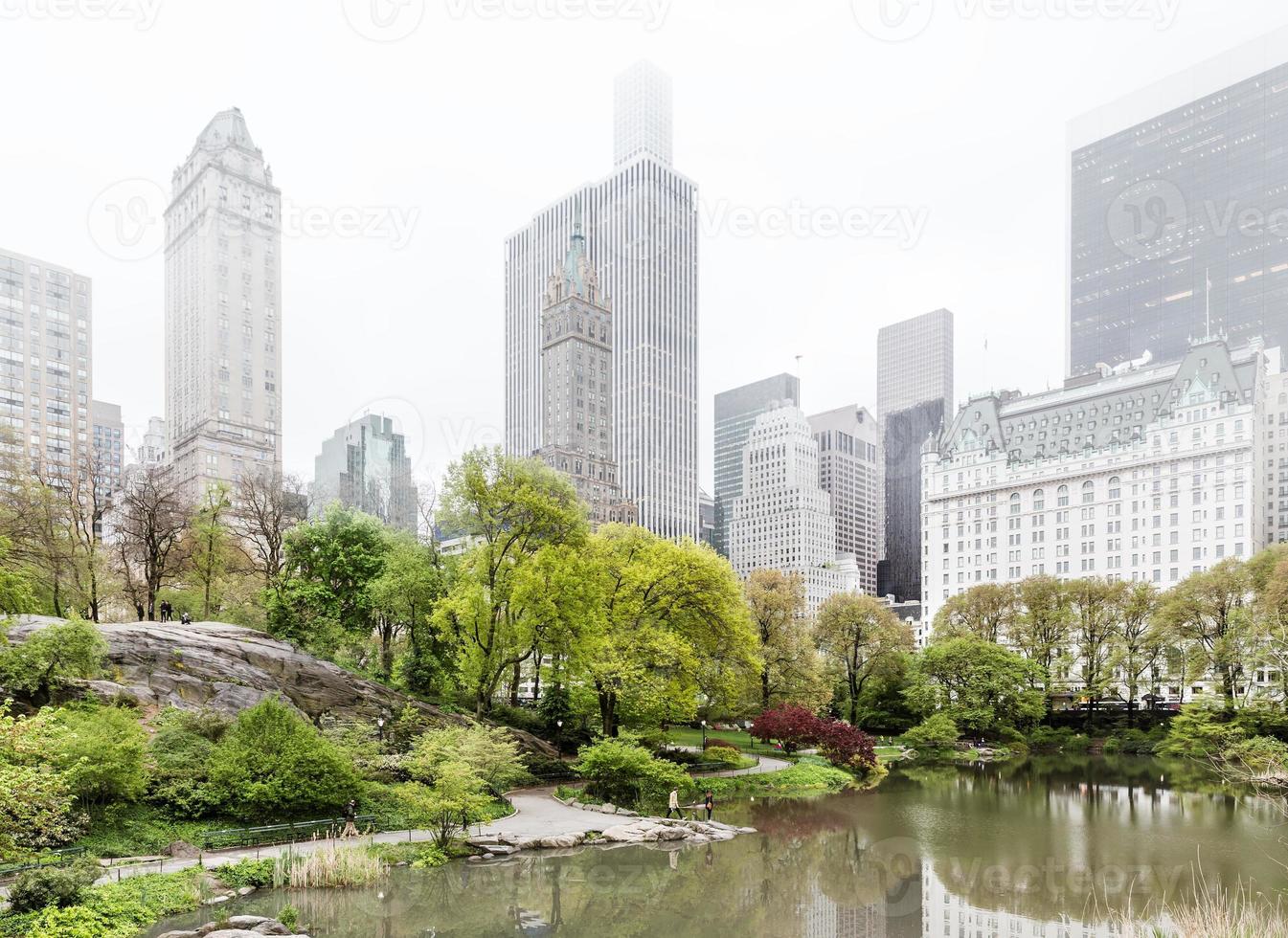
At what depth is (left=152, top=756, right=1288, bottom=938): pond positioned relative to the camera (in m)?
18.0

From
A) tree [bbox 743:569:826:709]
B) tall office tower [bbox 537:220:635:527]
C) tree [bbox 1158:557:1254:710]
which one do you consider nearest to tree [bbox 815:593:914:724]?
tree [bbox 743:569:826:709]

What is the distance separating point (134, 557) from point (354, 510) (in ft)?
49.9

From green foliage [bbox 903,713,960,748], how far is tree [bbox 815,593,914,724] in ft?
19.2

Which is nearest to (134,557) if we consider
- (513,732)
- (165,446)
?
(513,732)

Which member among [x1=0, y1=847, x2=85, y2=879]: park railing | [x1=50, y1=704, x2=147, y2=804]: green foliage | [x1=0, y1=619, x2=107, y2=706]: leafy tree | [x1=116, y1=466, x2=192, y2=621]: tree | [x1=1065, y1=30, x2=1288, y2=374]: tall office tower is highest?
[x1=1065, y1=30, x2=1288, y2=374]: tall office tower

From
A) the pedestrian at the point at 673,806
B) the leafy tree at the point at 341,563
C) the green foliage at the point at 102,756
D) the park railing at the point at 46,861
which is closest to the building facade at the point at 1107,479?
the pedestrian at the point at 673,806

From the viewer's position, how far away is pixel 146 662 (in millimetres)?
27281

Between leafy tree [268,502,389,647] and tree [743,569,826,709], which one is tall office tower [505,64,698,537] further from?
leafy tree [268,502,389,647]

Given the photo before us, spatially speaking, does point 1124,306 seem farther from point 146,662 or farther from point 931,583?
point 146,662

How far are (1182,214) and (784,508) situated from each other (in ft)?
289

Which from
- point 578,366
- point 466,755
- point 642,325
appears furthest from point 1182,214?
point 466,755

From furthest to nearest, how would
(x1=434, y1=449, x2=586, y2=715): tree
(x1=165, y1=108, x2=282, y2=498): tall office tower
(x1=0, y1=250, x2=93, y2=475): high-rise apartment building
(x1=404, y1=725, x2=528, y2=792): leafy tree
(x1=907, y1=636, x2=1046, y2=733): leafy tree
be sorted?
(x1=165, y1=108, x2=282, y2=498): tall office tower
(x1=0, y1=250, x2=93, y2=475): high-rise apartment building
(x1=907, y1=636, x2=1046, y2=733): leafy tree
(x1=434, y1=449, x2=586, y2=715): tree
(x1=404, y1=725, x2=528, y2=792): leafy tree

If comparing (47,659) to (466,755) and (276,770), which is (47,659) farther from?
(466,755)

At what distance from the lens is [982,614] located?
214ft
